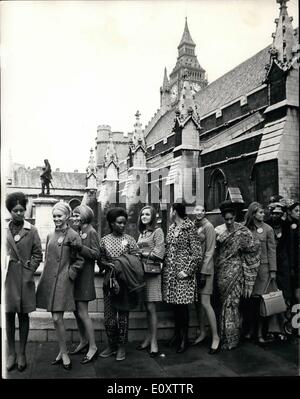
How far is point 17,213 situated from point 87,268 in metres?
1.07

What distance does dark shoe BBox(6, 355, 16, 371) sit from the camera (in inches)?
161

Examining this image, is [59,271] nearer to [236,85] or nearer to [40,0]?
[40,0]

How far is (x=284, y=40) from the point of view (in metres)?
12.2

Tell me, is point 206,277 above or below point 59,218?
below

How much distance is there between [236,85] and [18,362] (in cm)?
2253

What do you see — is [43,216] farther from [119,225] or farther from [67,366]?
[67,366]

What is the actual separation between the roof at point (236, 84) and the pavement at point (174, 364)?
17.5 meters

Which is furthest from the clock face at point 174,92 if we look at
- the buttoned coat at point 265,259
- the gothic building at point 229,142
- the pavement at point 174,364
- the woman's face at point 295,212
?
the pavement at point 174,364

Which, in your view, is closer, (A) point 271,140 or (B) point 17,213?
(B) point 17,213

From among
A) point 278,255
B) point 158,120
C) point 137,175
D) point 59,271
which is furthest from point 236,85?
point 59,271

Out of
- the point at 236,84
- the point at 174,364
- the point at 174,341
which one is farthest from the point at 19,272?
the point at 236,84

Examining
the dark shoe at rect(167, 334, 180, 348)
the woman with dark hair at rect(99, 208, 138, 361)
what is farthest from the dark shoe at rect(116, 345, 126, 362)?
the dark shoe at rect(167, 334, 180, 348)

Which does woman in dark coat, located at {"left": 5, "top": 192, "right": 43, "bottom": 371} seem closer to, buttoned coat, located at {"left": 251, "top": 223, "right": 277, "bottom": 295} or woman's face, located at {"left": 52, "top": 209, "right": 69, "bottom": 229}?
woman's face, located at {"left": 52, "top": 209, "right": 69, "bottom": 229}

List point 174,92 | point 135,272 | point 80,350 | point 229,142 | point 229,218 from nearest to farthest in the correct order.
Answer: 1. point 135,272
2. point 80,350
3. point 229,218
4. point 229,142
5. point 174,92
